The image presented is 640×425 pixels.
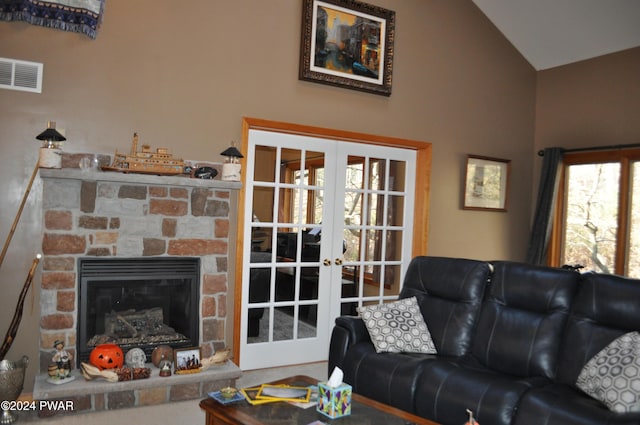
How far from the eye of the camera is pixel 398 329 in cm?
329

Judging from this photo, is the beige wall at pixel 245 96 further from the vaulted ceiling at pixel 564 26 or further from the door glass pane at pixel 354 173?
the door glass pane at pixel 354 173

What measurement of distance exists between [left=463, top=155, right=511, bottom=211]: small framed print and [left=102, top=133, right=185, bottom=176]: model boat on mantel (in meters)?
3.05

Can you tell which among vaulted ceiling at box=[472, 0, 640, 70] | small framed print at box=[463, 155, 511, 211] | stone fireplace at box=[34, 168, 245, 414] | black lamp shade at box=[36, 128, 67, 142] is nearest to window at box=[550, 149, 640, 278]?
small framed print at box=[463, 155, 511, 211]

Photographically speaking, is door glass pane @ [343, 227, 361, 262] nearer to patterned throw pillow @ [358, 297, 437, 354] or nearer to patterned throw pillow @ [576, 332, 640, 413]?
patterned throw pillow @ [358, 297, 437, 354]

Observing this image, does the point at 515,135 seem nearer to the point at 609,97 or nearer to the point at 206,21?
the point at 609,97

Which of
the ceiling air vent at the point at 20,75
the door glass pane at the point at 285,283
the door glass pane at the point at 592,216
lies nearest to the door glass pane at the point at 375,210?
the door glass pane at the point at 285,283

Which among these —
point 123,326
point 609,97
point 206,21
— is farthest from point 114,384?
Result: point 609,97

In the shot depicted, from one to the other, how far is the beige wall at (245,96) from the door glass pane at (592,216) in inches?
19.1

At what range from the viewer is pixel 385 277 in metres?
5.04

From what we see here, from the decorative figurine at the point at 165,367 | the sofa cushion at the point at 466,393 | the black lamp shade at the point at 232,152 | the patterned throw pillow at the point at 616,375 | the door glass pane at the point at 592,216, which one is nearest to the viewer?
the patterned throw pillow at the point at 616,375

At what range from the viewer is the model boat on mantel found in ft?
11.3

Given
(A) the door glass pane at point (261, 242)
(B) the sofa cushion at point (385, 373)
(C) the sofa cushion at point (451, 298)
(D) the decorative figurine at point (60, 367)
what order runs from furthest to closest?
(A) the door glass pane at point (261, 242) → (C) the sofa cushion at point (451, 298) → (D) the decorative figurine at point (60, 367) → (B) the sofa cushion at point (385, 373)

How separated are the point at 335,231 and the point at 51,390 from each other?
2.52m

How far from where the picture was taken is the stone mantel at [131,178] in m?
3.23
